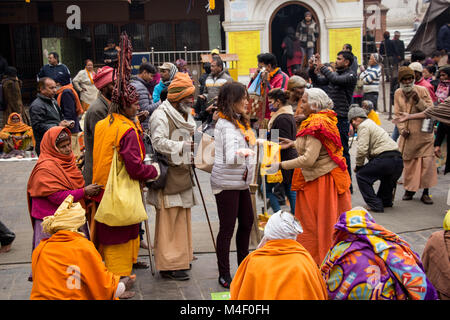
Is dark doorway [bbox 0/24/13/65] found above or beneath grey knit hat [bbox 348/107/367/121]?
above

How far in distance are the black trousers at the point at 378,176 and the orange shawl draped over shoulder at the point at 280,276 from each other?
441cm

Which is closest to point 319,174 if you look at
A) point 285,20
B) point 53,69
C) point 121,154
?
point 121,154

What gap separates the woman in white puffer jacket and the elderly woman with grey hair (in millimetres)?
623

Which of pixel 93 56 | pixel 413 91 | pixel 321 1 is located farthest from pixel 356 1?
pixel 413 91

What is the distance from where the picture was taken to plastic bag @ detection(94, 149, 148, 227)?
4770 mm

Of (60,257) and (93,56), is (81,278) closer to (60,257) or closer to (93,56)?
(60,257)

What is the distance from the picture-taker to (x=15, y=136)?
11.9 meters

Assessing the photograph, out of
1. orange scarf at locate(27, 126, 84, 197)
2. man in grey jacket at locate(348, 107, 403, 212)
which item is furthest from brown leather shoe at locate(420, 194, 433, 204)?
orange scarf at locate(27, 126, 84, 197)

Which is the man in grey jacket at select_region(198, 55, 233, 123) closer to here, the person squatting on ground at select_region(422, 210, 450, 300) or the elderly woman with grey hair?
the elderly woman with grey hair

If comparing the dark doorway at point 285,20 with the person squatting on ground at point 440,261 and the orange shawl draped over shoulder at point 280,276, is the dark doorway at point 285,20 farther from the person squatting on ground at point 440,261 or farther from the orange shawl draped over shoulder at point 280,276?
the orange shawl draped over shoulder at point 280,276

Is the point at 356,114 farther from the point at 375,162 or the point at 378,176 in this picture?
the point at 378,176

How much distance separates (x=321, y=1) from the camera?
17.2m

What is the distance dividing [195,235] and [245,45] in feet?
37.2

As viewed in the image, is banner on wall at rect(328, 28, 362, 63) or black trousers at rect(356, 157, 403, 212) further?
banner on wall at rect(328, 28, 362, 63)
